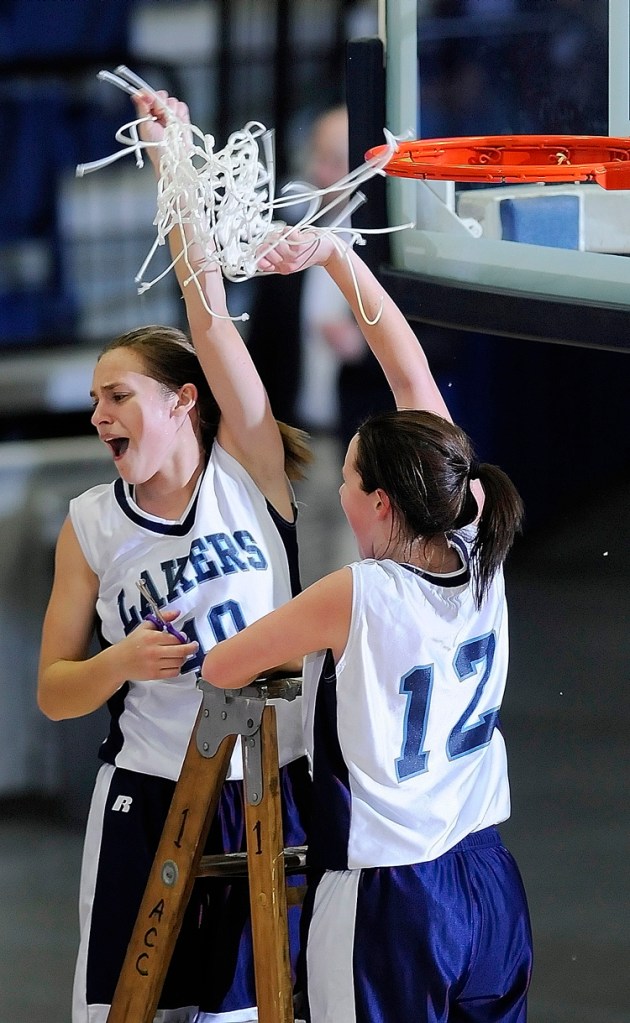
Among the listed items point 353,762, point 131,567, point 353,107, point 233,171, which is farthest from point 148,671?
point 353,107

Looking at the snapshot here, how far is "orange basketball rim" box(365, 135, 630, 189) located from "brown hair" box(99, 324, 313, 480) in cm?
45

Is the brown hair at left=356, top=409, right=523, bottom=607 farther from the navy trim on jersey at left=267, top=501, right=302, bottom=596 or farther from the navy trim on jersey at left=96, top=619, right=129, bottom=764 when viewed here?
the navy trim on jersey at left=96, top=619, right=129, bottom=764

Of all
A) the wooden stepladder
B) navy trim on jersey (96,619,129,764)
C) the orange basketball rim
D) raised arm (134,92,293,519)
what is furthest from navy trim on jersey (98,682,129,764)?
the orange basketball rim

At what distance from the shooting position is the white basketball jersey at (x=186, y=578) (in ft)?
6.16

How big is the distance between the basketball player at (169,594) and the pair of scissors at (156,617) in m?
0.02

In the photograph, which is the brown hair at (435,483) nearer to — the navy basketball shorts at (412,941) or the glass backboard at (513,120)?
the navy basketball shorts at (412,941)

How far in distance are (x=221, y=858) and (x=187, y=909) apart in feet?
0.52

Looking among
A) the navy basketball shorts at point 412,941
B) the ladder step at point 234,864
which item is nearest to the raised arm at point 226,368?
the ladder step at point 234,864

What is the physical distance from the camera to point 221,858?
69.9 inches

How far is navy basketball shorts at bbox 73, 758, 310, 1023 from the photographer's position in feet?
6.18

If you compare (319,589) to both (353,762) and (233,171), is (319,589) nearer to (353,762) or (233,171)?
(353,762)

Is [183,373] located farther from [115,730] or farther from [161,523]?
[115,730]

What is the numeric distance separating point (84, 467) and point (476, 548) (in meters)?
1.25

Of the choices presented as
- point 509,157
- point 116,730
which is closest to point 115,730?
point 116,730
